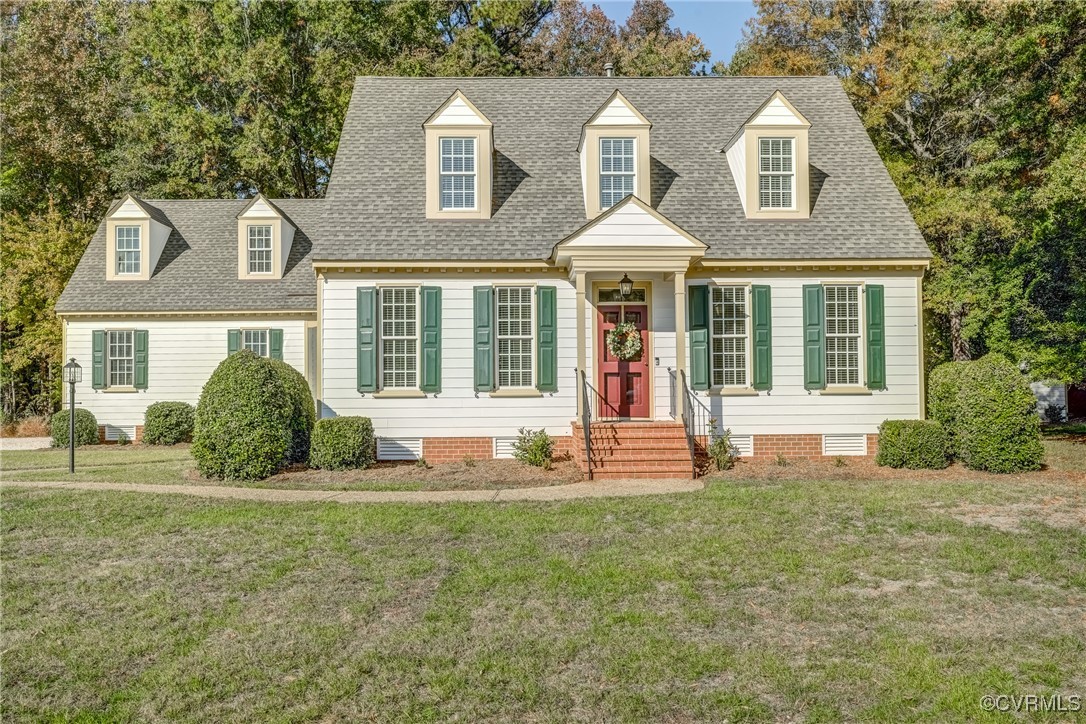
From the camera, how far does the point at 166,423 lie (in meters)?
17.2

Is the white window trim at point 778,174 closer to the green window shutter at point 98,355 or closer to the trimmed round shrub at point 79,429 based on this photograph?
the green window shutter at point 98,355

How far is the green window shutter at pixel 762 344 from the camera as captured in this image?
12.9 meters

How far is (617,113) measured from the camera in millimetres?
13516

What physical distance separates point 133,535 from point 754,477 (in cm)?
854

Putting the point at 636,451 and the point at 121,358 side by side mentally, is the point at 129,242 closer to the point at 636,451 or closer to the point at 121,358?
the point at 121,358

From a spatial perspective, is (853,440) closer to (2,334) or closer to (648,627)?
(648,627)

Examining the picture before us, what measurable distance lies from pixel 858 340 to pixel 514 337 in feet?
21.3

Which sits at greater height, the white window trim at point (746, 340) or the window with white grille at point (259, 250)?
the window with white grille at point (259, 250)

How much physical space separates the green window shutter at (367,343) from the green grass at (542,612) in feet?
14.6

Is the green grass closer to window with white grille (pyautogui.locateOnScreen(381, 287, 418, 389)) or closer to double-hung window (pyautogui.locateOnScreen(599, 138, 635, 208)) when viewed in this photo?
window with white grille (pyautogui.locateOnScreen(381, 287, 418, 389))

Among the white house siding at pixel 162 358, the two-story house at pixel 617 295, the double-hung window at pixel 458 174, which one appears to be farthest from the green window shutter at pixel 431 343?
the white house siding at pixel 162 358

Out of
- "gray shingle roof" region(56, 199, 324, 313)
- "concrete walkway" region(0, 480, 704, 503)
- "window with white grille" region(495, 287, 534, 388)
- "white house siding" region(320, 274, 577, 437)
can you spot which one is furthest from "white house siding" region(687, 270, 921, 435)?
"gray shingle roof" region(56, 199, 324, 313)

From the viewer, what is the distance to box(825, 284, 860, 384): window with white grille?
42.7 ft

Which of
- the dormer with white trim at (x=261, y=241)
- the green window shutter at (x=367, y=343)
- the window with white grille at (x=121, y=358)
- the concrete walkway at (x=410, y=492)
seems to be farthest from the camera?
the dormer with white trim at (x=261, y=241)
